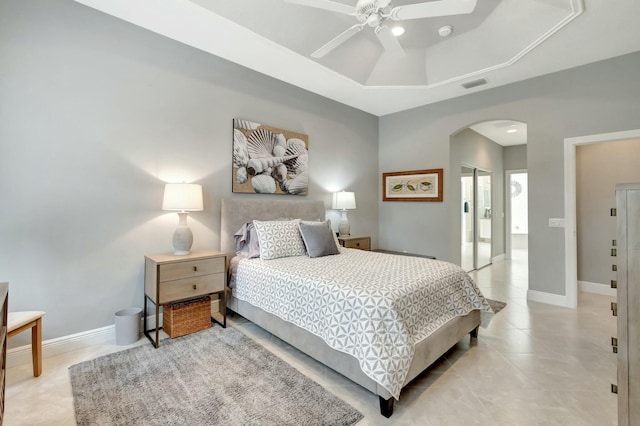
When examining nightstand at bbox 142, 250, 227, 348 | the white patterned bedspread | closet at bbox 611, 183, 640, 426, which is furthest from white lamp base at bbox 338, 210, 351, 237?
closet at bbox 611, 183, 640, 426

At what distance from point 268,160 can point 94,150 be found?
5.82ft

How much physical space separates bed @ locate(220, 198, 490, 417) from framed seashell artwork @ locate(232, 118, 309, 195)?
0.38 meters

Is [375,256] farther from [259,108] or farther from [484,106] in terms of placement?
[484,106]

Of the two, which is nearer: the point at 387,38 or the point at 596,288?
the point at 387,38

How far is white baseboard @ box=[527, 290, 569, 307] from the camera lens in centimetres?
364

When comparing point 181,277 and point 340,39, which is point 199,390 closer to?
point 181,277

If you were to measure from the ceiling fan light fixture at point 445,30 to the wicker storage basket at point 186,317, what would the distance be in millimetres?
3915

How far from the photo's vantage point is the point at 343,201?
4387 millimetres

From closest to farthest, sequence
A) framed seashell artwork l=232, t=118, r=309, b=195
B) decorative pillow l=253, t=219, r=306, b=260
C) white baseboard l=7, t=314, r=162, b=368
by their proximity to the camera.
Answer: white baseboard l=7, t=314, r=162, b=368, decorative pillow l=253, t=219, r=306, b=260, framed seashell artwork l=232, t=118, r=309, b=195

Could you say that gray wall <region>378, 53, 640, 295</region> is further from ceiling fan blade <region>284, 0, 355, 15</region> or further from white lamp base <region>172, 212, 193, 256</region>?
white lamp base <region>172, 212, 193, 256</region>

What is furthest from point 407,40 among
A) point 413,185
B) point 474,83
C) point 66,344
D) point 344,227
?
point 66,344

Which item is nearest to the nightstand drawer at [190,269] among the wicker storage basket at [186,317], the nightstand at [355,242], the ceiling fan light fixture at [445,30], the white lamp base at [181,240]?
the white lamp base at [181,240]

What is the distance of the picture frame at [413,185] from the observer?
4668 millimetres

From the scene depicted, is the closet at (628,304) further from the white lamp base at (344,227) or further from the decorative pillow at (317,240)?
the white lamp base at (344,227)
